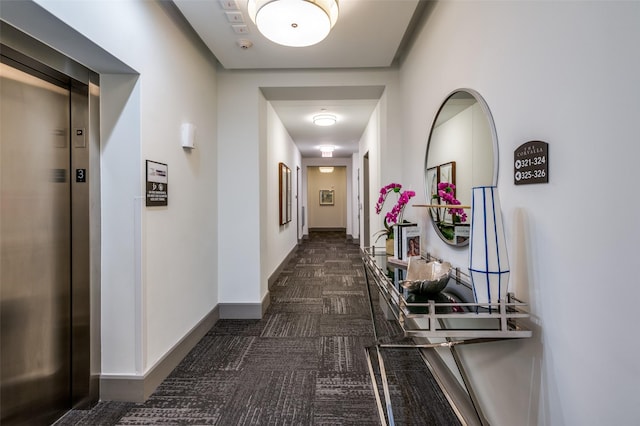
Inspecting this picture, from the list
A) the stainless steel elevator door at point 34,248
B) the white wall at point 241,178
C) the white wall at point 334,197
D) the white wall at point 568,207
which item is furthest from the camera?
the white wall at point 334,197

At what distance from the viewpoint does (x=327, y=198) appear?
11.9 m

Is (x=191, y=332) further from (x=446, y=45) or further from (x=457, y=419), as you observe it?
(x=446, y=45)

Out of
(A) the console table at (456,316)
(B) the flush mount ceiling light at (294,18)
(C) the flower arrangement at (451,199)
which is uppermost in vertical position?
(B) the flush mount ceiling light at (294,18)

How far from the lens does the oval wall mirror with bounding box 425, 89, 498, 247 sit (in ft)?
4.71

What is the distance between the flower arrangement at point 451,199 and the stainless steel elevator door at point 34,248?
2.20m

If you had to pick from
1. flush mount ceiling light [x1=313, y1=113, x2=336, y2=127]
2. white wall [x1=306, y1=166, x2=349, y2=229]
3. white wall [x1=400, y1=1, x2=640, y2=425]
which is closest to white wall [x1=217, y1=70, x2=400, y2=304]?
flush mount ceiling light [x1=313, y1=113, x2=336, y2=127]

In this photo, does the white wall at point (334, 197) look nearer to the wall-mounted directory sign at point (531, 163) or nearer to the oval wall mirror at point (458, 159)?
the oval wall mirror at point (458, 159)

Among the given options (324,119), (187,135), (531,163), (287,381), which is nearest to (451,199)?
(531,163)

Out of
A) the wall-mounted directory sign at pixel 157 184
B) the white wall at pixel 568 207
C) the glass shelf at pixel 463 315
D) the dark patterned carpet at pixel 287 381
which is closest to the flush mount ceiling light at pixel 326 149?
the dark patterned carpet at pixel 287 381

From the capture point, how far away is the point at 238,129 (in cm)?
305

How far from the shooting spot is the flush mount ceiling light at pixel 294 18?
1.65 meters

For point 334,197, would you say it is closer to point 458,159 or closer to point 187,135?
point 187,135

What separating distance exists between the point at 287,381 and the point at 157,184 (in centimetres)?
156

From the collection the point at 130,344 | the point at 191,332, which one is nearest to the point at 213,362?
the point at 191,332
